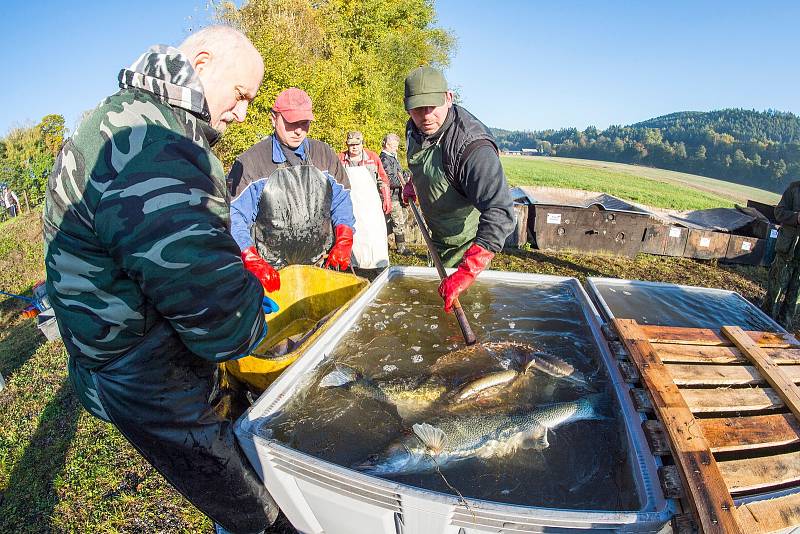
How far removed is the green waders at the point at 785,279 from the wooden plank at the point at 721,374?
502cm

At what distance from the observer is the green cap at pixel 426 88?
9.84 ft

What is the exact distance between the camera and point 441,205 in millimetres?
3633

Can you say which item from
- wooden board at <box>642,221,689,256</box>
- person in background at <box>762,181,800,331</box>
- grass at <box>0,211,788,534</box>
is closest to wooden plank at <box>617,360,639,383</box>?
grass at <box>0,211,788,534</box>

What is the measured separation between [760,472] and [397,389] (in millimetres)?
1455

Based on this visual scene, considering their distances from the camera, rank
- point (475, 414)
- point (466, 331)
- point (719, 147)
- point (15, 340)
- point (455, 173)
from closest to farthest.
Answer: point (475, 414) → point (466, 331) → point (455, 173) → point (15, 340) → point (719, 147)

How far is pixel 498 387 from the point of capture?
81.1 inches

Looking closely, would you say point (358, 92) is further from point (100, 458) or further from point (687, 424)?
point (687, 424)

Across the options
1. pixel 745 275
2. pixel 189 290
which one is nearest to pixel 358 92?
pixel 745 275

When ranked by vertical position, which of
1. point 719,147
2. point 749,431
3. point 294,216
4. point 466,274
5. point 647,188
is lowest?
point 749,431

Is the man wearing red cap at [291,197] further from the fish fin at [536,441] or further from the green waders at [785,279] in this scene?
the green waders at [785,279]

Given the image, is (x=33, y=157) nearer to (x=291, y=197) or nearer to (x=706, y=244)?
(x=291, y=197)

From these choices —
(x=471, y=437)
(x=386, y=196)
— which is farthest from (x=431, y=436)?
(x=386, y=196)

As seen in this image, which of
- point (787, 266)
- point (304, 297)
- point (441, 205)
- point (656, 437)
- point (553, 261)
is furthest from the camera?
point (553, 261)

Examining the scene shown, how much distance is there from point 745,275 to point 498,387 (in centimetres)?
867
